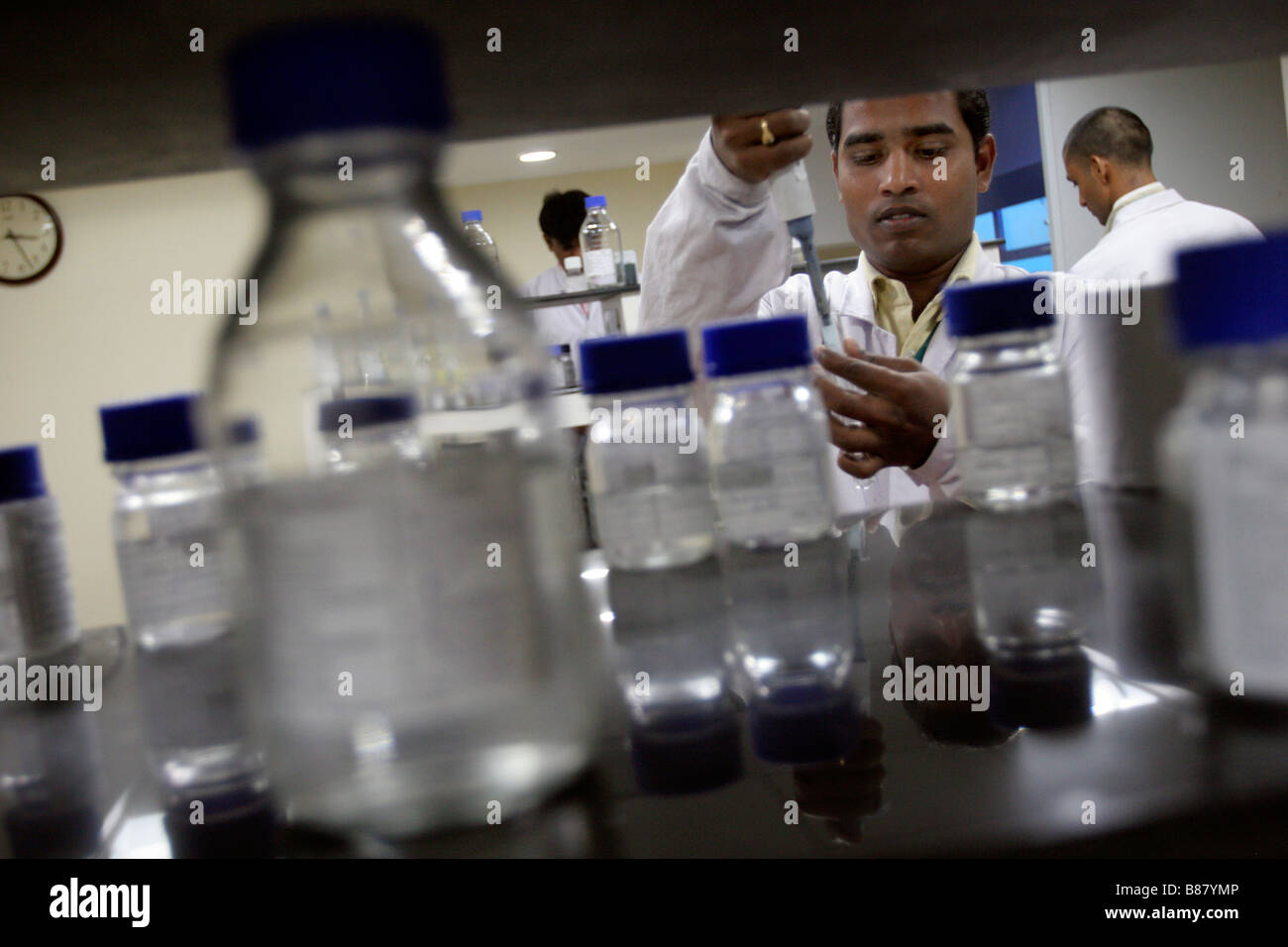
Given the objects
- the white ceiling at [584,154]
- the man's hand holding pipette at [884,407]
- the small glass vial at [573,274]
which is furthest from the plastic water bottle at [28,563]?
the white ceiling at [584,154]

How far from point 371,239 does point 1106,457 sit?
666 mm

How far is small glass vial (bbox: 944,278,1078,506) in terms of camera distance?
2.22 ft

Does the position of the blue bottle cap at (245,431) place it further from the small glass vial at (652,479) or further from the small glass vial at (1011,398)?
the small glass vial at (1011,398)

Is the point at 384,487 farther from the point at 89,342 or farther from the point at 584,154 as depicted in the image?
the point at 584,154

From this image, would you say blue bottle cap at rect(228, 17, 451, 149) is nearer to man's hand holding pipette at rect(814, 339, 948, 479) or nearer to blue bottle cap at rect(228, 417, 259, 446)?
blue bottle cap at rect(228, 417, 259, 446)

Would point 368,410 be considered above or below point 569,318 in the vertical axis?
below

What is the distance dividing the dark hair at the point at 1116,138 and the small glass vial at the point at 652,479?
3.06 m

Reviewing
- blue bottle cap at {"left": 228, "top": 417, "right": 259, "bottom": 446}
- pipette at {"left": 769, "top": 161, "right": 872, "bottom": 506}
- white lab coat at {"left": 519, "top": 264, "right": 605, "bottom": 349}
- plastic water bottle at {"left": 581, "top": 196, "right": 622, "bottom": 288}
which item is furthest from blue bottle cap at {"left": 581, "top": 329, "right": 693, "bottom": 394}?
white lab coat at {"left": 519, "top": 264, "right": 605, "bottom": 349}

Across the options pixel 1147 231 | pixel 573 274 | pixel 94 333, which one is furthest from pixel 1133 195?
pixel 94 333

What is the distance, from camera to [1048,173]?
14.0ft

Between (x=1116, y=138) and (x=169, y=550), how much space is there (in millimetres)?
3390

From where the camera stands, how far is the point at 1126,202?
304 centimetres
